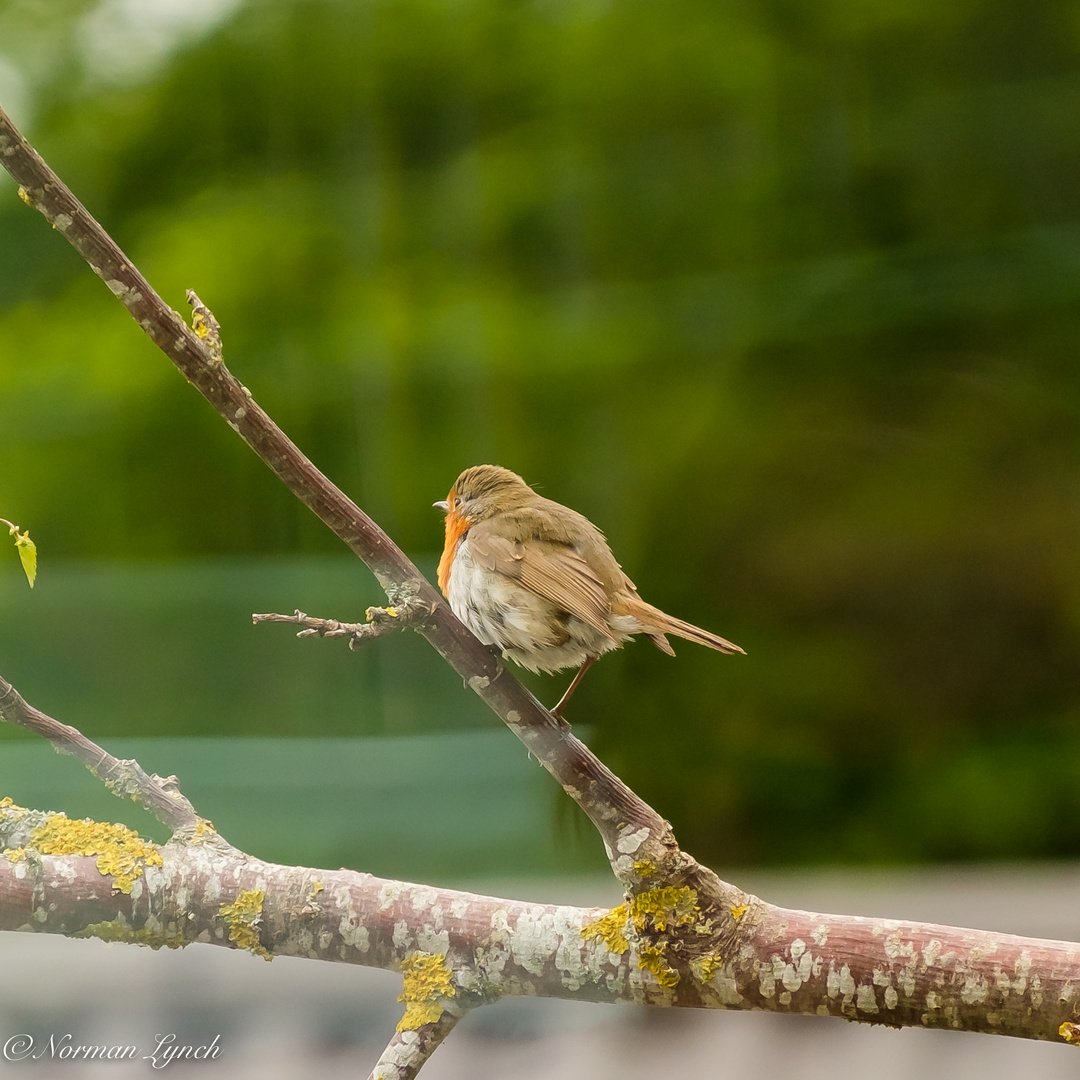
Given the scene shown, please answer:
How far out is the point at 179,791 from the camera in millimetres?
854

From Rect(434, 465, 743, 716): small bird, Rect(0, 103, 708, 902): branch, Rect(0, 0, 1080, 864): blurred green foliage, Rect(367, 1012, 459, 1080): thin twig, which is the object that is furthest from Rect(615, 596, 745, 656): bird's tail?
Rect(367, 1012, 459, 1080): thin twig

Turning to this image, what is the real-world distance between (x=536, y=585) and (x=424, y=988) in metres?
0.33

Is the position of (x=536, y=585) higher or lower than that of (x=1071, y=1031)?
higher

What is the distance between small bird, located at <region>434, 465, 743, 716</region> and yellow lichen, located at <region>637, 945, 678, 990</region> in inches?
8.0

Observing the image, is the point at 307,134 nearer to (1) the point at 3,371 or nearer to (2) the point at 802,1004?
(1) the point at 3,371

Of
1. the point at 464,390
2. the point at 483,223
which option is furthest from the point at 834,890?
the point at 483,223

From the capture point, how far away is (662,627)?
86 centimetres

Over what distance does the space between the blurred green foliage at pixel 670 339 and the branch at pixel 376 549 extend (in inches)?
10.0

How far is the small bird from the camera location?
2.77ft

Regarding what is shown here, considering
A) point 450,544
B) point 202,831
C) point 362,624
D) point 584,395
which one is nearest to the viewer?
point 362,624

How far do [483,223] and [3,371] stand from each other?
1.89 ft

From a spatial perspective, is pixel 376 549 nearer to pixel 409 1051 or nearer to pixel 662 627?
pixel 662 627

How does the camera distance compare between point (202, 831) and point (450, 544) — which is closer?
point (202, 831)

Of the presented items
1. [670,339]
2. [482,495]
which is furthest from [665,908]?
[670,339]
